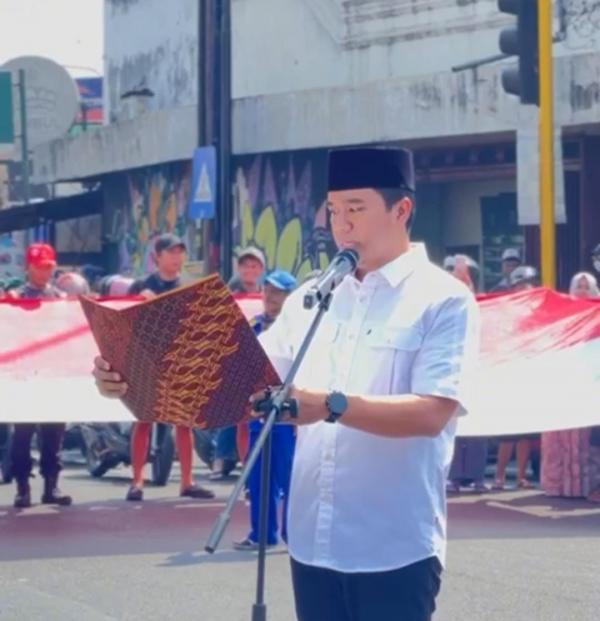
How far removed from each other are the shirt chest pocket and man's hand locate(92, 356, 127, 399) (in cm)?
65

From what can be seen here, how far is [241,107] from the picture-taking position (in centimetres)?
2502

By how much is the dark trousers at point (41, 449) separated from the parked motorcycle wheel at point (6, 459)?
0.47 meters

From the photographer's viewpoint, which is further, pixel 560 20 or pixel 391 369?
pixel 560 20

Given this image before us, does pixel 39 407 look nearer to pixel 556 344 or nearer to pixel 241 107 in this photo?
pixel 556 344

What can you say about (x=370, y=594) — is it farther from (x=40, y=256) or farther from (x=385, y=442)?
(x=40, y=256)

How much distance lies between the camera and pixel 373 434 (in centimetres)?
464

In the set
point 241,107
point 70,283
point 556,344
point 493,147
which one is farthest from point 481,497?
point 241,107

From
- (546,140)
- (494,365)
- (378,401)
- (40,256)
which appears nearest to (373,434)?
(378,401)

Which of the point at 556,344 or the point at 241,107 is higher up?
the point at 241,107

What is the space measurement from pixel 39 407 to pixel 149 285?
4.96 feet

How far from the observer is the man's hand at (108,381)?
483 centimetres

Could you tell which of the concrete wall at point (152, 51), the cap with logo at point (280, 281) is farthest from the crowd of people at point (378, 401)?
the concrete wall at point (152, 51)

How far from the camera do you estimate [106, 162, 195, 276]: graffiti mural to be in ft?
91.6

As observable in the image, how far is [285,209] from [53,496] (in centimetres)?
1222
